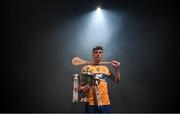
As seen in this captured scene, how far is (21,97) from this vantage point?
2.81 metres

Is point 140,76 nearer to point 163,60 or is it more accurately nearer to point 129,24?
point 163,60

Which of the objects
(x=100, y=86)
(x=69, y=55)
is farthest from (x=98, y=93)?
(x=69, y=55)

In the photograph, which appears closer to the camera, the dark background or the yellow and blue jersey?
the yellow and blue jersey

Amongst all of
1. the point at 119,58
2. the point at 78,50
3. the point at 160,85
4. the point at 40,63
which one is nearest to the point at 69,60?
the point at 78,50

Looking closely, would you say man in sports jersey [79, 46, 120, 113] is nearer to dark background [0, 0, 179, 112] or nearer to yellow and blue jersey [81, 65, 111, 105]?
yellow and blue jersey [81, 65, 111, 105]

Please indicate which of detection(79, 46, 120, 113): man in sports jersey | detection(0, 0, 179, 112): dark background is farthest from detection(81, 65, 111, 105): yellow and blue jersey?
detection(0, 0, 179, 112): dark background

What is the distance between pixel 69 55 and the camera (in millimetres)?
2932

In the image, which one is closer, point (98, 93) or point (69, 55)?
point (98, 93)

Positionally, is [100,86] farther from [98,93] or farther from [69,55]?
[69,55]

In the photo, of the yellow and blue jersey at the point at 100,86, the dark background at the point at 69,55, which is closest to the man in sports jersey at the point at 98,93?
the yellow and blue jersey at the point at 100,86

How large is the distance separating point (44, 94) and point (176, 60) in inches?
63.7

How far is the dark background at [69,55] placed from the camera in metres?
2.83

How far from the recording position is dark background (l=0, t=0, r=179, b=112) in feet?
9.28

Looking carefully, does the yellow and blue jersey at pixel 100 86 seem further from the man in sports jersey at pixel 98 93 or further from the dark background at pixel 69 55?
the dark background at pixel 69 55
